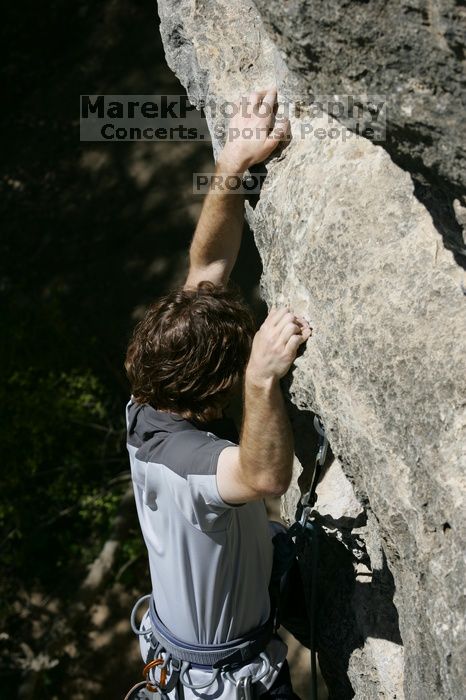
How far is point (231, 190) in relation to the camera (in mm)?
2576

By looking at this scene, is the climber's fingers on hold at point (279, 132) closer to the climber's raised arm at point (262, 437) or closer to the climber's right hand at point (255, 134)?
the climber's right hand at point (255, 134)

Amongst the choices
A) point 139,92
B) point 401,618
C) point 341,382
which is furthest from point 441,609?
point 139,92

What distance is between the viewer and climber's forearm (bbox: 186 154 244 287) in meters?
2.60

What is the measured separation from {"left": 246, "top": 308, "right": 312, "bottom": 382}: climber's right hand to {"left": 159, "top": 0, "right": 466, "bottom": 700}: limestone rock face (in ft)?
0.25

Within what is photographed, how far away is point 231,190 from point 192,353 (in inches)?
25.0

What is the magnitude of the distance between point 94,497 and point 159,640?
277 cm

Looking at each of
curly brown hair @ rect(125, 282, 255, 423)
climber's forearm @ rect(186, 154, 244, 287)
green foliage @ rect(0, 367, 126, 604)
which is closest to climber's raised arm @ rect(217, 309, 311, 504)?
curly brown hair @ rect(125, 282, 255, 423)

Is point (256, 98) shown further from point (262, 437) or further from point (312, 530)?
point (312, 530)

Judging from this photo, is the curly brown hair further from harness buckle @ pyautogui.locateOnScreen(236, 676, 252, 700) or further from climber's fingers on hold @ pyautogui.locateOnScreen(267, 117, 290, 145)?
harness buckle @ pyautogui.locateOnScreen(236, 676, 252, 700)

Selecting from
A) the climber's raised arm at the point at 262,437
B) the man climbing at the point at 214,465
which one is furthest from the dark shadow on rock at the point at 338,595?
the climber's raised arm at the point at 262,437

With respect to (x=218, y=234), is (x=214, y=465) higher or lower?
lower

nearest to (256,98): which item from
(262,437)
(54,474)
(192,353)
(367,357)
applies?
(192,353)

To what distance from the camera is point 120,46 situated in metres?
6.58

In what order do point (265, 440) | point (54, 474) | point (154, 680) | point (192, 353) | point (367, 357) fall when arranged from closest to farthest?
point (265, 440) < point (367, 357) < point (192, 353) < point (154, 680) < point (54, 474)
